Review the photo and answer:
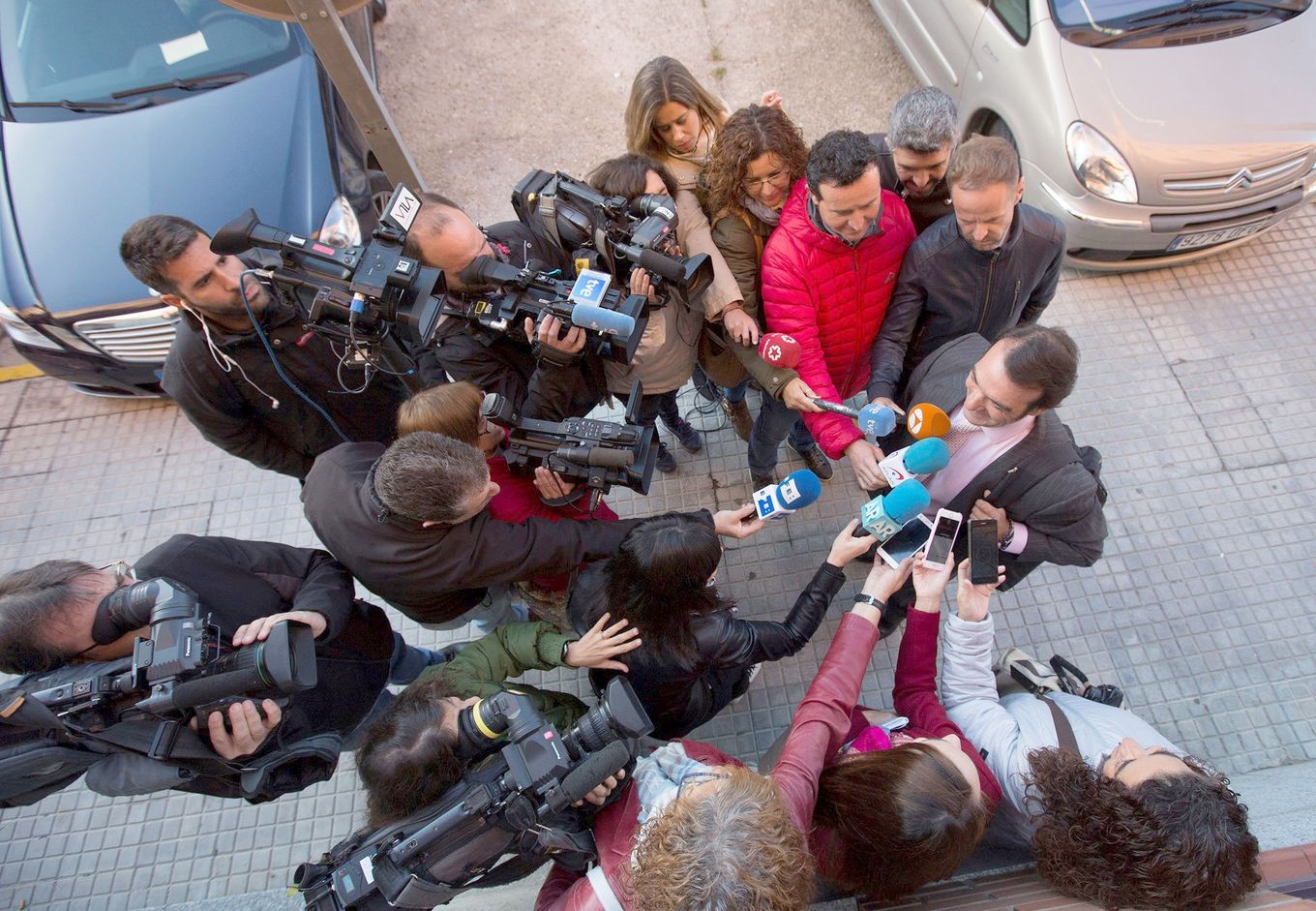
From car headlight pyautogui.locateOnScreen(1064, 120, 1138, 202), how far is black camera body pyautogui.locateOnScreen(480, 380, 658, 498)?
117 inches

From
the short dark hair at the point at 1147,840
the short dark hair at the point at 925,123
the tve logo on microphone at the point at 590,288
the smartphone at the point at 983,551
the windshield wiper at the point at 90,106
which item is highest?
the short dark hair at the point at 925,123

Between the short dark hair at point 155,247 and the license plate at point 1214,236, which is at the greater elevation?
the short dark hair at point 155,247

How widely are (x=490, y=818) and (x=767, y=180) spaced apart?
7.74 feet

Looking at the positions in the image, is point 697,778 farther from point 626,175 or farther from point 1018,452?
point 626,175

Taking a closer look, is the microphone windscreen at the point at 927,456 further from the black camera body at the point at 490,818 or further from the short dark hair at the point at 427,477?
the short dark hair at the point at 427,477

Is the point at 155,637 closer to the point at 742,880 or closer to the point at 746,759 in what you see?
the point at 742,880

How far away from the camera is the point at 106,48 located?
179 inches

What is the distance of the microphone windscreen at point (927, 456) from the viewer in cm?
245

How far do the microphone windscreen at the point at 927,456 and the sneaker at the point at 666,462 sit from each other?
1805mm

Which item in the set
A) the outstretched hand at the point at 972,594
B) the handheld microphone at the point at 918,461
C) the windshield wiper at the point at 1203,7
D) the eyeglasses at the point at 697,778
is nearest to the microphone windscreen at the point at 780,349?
the handheld microphone at the point at 918,461

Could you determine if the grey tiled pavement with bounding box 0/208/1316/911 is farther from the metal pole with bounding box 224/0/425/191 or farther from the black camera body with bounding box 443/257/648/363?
the metal pole with bounding box 224/0/425/191

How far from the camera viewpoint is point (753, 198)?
120 inches

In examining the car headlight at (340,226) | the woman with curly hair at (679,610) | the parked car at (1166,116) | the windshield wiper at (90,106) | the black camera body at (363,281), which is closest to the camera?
the woman with curly hair at (679,610)

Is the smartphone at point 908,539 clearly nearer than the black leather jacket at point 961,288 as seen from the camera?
Yes
